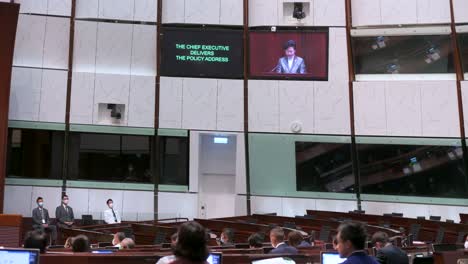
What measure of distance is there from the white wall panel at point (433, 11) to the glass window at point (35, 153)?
11102 millimetres

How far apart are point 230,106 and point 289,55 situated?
7.66 ft

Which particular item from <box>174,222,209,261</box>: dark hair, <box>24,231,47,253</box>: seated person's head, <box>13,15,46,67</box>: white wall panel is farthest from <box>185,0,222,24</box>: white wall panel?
<box>174,222,209,261</box>: dark hair

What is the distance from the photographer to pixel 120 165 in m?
15.0

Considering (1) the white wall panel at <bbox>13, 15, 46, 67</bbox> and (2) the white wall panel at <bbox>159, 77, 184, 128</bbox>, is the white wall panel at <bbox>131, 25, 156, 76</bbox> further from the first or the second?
(1) the white wall panel at <bbox>13, 15, 46, 67</bbox>

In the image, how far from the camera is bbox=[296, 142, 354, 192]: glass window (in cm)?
1529

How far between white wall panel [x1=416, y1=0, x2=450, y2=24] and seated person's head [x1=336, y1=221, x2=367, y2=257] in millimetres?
14203

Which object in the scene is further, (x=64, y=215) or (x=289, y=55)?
(x=289, y=55)

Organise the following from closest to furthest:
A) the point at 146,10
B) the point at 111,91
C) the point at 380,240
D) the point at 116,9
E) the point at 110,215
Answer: the point at 380,240
the point at 110,215
the point at 111,91
the point at 116,9
the point at 146,10

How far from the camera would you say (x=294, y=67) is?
1579 centimetres

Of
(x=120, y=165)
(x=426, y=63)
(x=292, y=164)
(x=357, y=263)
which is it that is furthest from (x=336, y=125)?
(x=357, y=263)

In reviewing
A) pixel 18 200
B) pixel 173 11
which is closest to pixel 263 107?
pixel 173 11

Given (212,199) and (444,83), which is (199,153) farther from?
(444,83)

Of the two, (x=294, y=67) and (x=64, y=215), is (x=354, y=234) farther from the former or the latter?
(x=294, y=67)

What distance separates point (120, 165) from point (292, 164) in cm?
493
